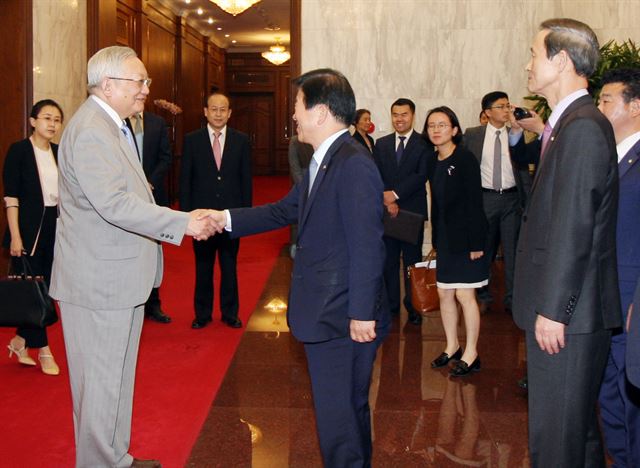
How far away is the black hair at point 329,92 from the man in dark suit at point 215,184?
3179 millimetres

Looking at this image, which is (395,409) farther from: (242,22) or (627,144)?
(242,22)

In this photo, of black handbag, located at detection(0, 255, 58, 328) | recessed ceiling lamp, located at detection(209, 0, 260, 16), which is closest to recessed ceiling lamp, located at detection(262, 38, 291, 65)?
recessed ceiling lamp, located at detection(209, 0, 260, 16)

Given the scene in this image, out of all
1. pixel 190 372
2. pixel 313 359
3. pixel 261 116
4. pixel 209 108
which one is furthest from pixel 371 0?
pixel 261 116

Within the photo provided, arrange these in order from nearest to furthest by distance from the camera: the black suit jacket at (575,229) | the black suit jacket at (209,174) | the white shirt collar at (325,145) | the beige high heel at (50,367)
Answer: the black suit jacket at (575,229)
the white shirt collar at (325,145)
the beige high heel at (50,367)
the black suit jacket at (209,174)

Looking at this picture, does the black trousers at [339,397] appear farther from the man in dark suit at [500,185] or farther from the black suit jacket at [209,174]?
the man in dark suit at [500,185]

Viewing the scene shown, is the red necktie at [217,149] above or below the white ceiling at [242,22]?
below

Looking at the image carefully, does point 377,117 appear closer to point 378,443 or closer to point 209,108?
point 209,108

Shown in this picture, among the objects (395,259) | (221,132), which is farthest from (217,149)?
(395,259)

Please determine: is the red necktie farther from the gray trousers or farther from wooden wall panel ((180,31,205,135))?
wooden wall panel ((180,31,205,135))

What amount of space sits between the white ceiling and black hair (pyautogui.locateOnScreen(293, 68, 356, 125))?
12414mm

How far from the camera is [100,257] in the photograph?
2863 millimetres

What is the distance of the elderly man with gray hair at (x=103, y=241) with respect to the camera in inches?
111

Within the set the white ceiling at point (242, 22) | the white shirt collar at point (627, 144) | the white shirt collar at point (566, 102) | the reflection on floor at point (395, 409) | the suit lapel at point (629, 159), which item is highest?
the white ceiling at point (242, 22)

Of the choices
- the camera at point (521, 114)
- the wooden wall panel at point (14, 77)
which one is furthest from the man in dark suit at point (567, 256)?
the wooden wall panel at point (14, 77)
